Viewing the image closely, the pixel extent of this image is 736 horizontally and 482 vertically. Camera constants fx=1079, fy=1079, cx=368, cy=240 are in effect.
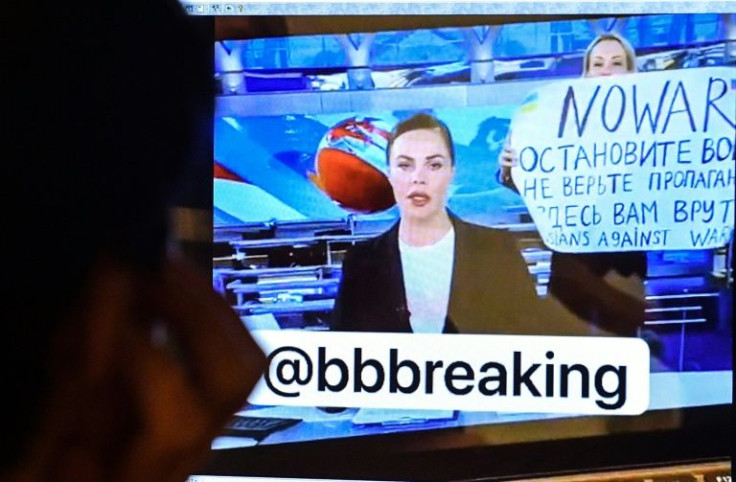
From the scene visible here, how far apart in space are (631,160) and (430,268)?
23 centimetres

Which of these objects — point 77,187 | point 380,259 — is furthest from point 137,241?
point 380,259

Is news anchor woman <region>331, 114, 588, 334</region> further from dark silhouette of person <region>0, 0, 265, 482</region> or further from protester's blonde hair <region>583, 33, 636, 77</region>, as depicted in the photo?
dark silhouette of person <region>0, 0, 265, 482</region>

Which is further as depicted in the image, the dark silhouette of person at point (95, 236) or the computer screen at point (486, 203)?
the computer screen at point (486, 203)

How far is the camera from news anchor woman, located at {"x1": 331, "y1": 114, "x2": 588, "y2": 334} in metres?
1.11

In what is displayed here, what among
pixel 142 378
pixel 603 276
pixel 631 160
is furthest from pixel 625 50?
pixel 142 378

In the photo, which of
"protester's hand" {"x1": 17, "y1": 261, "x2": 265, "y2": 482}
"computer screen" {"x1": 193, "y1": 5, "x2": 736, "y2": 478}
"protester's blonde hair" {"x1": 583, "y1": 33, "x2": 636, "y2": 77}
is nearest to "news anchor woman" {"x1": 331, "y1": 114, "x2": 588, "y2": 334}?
"computer screen" {"x1": 193, "y1": 5, "x2": 736, "y2": 478}

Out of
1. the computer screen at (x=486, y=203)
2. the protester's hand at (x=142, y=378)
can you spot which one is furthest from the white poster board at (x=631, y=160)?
the protester's hand at (x=142, y=378)

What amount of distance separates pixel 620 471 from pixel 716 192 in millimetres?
307

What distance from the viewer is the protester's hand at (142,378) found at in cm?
40

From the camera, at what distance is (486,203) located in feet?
3.64

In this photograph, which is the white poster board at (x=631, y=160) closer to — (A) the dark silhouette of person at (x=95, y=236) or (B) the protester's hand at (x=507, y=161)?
(B) the protester's hand at (x=507, y=161)

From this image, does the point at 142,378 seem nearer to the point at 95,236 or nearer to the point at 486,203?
the point at 95,236

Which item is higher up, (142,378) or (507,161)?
(507,161)

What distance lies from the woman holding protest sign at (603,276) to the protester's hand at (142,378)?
2.27 ft
